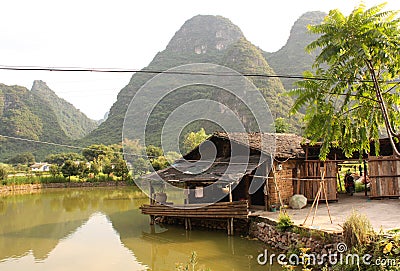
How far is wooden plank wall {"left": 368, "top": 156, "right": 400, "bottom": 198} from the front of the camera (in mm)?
12602

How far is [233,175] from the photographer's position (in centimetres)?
1199

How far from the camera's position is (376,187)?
12844 millimetres

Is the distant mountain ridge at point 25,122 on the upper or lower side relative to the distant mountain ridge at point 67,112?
lower

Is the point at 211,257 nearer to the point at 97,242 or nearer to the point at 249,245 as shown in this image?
the point at 249,245

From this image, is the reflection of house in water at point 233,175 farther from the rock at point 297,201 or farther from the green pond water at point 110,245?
the green pond water at point 110,245

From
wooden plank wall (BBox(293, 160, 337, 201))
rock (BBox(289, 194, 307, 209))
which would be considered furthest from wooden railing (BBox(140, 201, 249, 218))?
wooden plank wall (BBox(293, 160, 337, 201))

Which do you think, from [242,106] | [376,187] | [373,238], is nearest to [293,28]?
[242,106]

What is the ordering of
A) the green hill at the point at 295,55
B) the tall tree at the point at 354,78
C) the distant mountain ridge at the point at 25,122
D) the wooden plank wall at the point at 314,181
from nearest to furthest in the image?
the tall tree at the point at 354,78 < the wooden plank wall at the point at 314,181 < the distant mountain ridge at the point at 25,122 < the green hill at the point at 295,55

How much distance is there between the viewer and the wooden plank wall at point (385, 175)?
1260 centimetres

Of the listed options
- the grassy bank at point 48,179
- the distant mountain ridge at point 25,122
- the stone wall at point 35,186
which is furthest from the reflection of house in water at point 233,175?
the distant mountain ridge at point 25,122

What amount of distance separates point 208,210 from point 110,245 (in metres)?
3.62

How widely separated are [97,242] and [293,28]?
10014cm

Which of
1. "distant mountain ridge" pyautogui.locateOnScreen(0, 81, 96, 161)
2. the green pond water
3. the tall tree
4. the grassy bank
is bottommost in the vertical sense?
the green pond water

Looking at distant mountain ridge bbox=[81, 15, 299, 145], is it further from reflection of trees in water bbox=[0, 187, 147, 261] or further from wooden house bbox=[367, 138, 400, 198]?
wooden house bbox=[367, 138, 400, 198]
